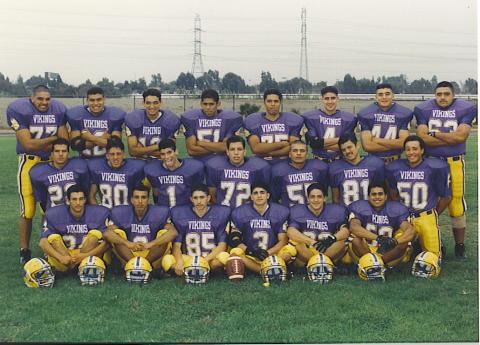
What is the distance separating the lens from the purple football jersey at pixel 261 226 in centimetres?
480

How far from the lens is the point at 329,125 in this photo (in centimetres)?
530

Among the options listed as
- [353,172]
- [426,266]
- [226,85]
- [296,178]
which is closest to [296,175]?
[296,178]

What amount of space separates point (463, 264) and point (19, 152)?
3839 millimetres

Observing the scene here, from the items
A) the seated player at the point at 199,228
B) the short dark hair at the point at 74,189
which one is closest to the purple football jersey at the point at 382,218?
the seated player at the point at 199,228

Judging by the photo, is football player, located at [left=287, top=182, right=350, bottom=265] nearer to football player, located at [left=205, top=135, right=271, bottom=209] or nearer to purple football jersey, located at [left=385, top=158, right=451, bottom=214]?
football player, located at [left=205, top=135, right=271, bottom=209]

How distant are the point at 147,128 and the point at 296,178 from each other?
136 cm

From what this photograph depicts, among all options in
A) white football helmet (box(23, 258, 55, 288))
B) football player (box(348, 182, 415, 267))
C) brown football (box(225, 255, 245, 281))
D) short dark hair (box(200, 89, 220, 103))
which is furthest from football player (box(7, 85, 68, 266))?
football player (box(348, 182, 415, 267))

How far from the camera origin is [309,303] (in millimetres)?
4047

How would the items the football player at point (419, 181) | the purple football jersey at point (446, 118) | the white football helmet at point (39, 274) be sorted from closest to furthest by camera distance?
the white football helmet at point (39, 274)
the football player at point (419, 181)
the purple football jersey at point (446, 118)

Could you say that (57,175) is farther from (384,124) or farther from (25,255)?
(384,124)

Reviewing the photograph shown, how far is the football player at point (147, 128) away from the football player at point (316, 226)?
4.40 ft

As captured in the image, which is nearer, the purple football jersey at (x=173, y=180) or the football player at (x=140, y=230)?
the football player at (x=140, y=230)

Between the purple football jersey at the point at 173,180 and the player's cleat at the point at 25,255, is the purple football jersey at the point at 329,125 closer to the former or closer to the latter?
the purple football jersey at the point at 173,180

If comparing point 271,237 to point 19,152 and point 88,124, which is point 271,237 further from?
point 19,152
